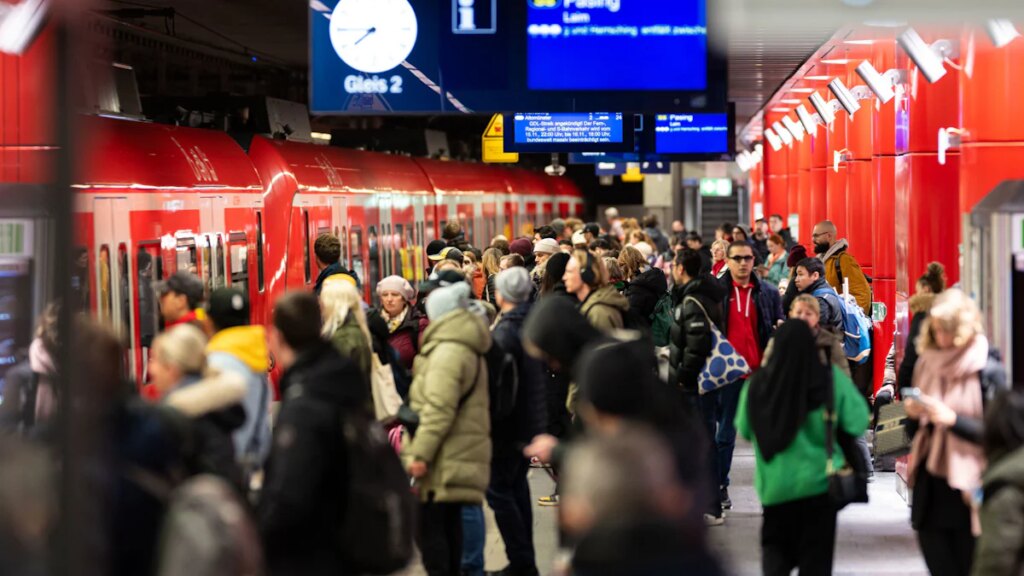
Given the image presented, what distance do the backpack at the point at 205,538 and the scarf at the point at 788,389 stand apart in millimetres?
2688

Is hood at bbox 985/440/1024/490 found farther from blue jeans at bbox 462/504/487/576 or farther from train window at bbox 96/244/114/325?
train window at bbox 96/244/114/325

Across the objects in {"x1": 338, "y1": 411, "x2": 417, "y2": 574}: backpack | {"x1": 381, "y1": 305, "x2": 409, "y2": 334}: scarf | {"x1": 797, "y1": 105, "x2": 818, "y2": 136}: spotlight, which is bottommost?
{"x1": 338, "y1": 411, "x2": 417, "y2": 574}: backpack

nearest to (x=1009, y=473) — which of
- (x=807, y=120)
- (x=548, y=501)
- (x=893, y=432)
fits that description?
(x=893, y=432)

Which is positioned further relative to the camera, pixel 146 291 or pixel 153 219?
pixel 153 219

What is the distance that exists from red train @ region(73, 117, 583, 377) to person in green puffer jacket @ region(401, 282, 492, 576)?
171 cm

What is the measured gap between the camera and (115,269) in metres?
9.62

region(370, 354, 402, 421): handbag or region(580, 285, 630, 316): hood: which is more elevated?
region(580, 285, 630, 316): hood

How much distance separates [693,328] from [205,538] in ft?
17.7

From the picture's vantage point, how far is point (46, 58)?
4.57 m

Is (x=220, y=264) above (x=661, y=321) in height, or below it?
above

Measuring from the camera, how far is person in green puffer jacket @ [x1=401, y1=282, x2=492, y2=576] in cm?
709

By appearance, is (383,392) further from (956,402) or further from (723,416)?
(723,416)

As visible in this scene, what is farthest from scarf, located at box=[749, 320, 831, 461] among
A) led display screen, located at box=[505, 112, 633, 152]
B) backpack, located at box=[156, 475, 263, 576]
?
led display screen, located at box=[505, 112, 633, 152]

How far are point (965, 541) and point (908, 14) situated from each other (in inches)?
89.9
